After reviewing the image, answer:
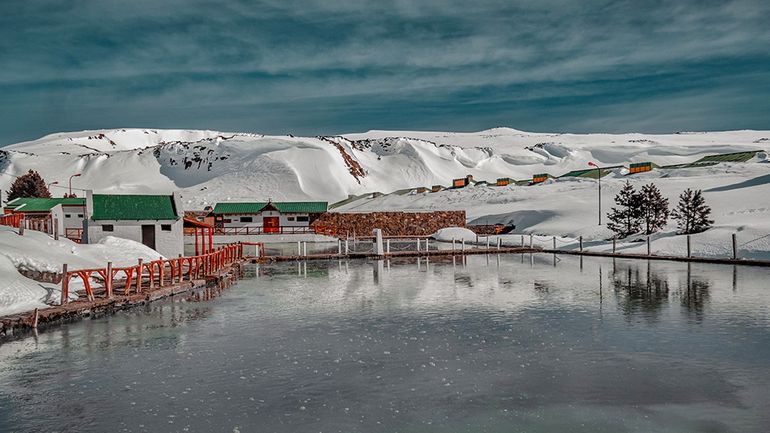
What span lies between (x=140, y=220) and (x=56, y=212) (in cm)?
1132

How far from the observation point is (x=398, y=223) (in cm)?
7675

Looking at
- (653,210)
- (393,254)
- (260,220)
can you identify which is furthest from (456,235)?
(260,220)

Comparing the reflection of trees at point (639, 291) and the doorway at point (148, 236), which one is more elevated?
the doorway at point (148, 236)

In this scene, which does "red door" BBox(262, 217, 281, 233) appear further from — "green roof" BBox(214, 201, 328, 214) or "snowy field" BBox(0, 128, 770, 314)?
"snowy field" BBox(0, 128, 770, 314)

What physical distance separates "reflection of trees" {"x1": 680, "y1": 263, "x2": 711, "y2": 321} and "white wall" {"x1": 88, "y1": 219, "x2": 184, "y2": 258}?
2979 cm

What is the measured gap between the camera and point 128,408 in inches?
424

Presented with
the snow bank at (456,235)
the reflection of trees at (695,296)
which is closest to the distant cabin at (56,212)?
the snow bank at (456,235)

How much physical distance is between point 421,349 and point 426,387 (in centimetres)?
311

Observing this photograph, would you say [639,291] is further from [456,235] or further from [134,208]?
[456,235]

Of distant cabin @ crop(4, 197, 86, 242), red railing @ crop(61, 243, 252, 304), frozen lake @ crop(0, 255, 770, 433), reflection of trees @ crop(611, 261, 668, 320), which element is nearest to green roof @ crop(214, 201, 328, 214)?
distant cabin @ crop(4, 197, 86, 242)

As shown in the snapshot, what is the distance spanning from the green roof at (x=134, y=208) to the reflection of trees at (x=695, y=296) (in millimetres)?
30033

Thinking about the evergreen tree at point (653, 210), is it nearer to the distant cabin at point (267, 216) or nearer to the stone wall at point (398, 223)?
the stone wall at point (398, 223)

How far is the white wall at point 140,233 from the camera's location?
40250 millimetres

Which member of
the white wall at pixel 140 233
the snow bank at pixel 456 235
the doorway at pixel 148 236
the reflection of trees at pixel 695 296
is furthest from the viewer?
the snow bank at pixel 456 235
